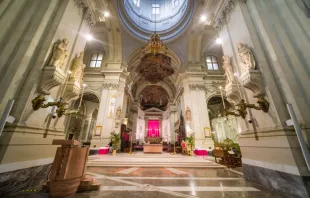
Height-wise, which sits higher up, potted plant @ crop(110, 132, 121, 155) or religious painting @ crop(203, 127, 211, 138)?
religious painting @ crop(203, 127, 211, 138)

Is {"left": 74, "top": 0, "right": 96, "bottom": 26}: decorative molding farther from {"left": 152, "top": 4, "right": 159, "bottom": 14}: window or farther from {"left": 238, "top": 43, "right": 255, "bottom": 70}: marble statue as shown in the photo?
{"left": 152, "top": 4, "right": 159, "bottom": 14}: window

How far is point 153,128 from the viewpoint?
2755 cm

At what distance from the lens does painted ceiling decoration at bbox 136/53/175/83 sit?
1720 centimetres

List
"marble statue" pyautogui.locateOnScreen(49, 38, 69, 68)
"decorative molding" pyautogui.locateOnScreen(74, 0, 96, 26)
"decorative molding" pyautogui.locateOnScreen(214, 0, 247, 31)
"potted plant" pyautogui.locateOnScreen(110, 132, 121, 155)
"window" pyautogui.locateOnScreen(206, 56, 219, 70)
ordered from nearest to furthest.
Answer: "marble statue" pyautogui.locateOnScreen(49, 38, 69, 68), "decorative molding" pyautogui.locateOnScreen(214, 0, 247, 31), "decorative molding" pyautogui.locateOnScreen(74, 0, 96, 26), "potted plant" pyautogui.locateOnScreen(110, 132, 121, 155), "window" pyautogui.locateOnScreen(206, 56, 219, 70)

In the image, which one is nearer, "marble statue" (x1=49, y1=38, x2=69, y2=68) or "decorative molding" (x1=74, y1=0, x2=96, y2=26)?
"marble statue" (x1=49, y1=38, x2=69, y2=68)

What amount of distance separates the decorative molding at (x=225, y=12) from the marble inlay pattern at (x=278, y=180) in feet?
19.4

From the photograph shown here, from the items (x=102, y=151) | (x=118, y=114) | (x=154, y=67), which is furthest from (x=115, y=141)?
(x=154, y=67)

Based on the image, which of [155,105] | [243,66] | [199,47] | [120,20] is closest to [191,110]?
[199,47]

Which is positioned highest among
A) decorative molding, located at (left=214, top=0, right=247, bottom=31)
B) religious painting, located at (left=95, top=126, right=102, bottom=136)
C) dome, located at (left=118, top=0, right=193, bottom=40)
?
dome, located at (left=118, top=0, right=193, bottom=40)

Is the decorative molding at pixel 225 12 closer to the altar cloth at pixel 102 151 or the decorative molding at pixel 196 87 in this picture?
the decorative molding at pixel 196 87

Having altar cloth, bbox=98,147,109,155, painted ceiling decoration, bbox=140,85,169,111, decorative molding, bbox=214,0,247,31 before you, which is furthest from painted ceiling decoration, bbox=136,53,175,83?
altar cloth, bbox=98,147,109,155

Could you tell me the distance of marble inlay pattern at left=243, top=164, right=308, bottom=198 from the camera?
2.54 m

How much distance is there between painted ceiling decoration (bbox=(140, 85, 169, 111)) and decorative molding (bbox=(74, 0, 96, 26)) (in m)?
18.6

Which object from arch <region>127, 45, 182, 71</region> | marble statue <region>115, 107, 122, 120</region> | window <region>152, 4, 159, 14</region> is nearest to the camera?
marble statue <region>115, 107, 122, 120</region>
